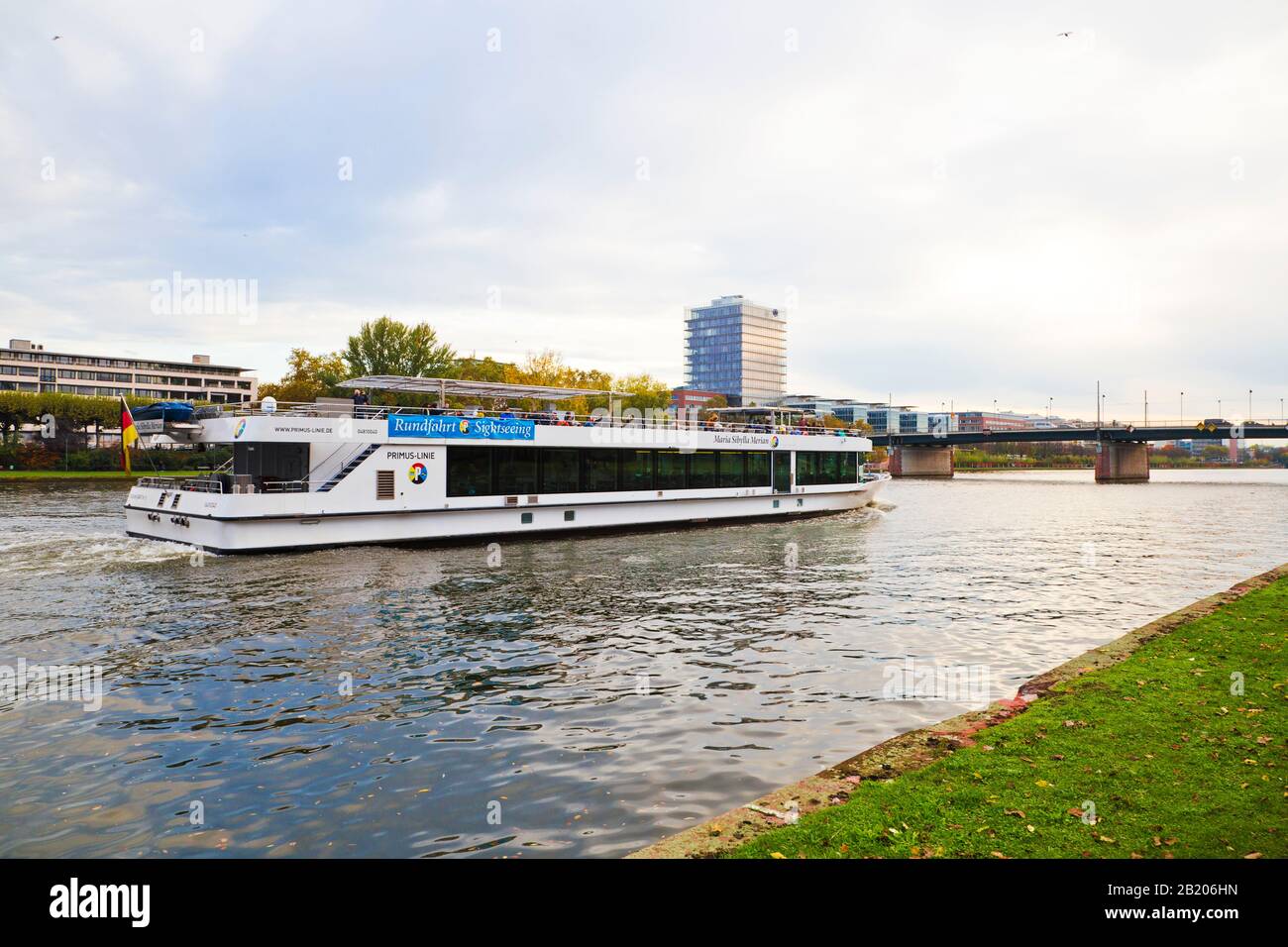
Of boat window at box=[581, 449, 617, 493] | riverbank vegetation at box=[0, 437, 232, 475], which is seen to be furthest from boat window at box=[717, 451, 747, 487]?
riverbank vegetation at box=[0, 437, 232, 475]

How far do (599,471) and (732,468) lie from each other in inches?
357

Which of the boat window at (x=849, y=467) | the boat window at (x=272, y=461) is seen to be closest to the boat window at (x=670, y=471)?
the boat window at (x=849, y=467)

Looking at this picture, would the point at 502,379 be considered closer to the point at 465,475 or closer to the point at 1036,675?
the point at 465,475

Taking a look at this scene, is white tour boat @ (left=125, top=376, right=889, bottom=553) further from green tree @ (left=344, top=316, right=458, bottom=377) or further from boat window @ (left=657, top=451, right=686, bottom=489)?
green tree @ (left=344, top=316, right=458, bottom=377)

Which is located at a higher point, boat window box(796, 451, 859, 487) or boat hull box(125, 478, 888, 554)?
boat window box(796, 451, 859, 487)

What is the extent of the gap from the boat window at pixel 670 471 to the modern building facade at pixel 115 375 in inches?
4188

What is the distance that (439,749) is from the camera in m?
10.1

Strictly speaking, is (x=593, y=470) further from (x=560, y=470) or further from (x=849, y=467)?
(x=849, y=467)

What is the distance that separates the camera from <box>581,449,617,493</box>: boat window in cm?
3503

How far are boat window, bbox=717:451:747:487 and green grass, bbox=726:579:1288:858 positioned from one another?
29916 mm

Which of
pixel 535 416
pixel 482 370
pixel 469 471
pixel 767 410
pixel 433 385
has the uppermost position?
pixel 482 370

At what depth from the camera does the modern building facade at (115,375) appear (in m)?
134

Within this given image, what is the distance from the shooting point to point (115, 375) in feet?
465

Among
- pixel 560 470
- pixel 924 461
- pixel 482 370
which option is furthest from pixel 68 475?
pixel 924 461
